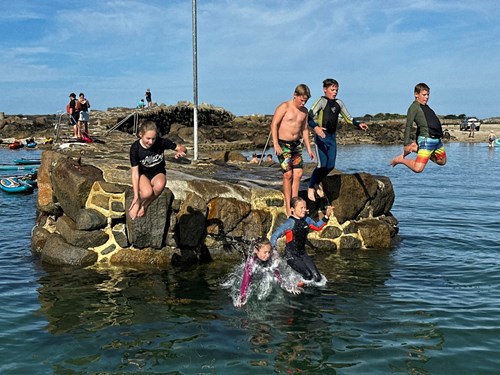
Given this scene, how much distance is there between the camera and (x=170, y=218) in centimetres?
1212

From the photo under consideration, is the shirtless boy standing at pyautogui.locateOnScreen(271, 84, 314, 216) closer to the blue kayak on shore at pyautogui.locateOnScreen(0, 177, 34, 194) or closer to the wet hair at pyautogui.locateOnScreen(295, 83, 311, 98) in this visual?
the wet hair at pyautogui.locateOnScreen(295, 83, 311, 98)

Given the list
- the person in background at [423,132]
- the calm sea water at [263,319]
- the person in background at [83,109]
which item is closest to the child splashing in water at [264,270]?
the calm sea water at [263,319]

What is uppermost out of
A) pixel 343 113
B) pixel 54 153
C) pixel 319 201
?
pixel 343 113

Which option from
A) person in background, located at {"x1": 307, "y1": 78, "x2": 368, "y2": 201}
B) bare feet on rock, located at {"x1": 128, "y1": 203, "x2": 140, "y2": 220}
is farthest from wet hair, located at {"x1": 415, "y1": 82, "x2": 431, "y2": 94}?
bare feet on rock, located at {"x1": 128, "y1": 203, "x2": 140, "y2": 220}

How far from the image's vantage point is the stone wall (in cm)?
1201

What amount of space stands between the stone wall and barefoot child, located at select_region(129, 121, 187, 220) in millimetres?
2191

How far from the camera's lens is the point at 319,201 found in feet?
44.9

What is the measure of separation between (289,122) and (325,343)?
5.12 m

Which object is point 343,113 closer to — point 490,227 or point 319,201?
point 319,201

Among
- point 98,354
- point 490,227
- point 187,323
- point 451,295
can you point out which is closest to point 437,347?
point 451,295

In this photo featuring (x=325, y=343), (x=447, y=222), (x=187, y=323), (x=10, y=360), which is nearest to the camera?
(x=10, y=360)

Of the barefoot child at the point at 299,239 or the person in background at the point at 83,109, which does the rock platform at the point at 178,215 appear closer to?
Answer: the barefoot child at the point at 299,239

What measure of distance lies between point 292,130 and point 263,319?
170 inches

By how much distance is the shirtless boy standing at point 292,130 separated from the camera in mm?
11195
